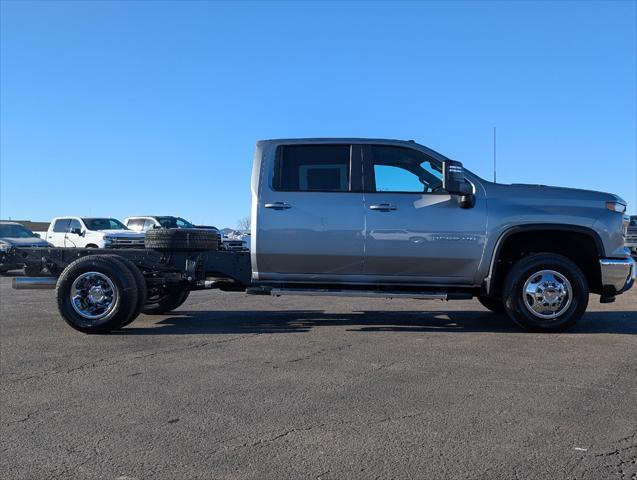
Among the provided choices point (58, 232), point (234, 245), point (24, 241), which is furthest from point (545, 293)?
point (58, 232)

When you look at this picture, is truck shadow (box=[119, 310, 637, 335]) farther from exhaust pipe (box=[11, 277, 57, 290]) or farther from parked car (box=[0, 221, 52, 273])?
parked car (box=[0, 221, 52, 273])

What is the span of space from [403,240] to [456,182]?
891 millimetres

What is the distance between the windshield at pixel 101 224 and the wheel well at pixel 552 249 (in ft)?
56.3

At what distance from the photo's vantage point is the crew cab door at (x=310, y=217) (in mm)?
6727

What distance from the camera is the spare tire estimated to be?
7359mm

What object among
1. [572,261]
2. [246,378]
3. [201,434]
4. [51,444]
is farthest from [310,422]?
[572,261]

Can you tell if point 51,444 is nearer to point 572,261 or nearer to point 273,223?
point 273,223

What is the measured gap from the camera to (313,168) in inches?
277

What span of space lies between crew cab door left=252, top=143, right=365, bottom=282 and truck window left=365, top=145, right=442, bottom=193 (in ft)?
0.60

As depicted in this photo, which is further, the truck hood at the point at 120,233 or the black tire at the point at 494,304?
the truck hood at the point at 120,233

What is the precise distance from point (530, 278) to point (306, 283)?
2606 millimetres

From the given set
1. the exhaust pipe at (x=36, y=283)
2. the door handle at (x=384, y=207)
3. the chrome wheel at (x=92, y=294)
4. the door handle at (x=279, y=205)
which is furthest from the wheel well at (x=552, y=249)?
the exhaust pipe at (x=36, y=283)

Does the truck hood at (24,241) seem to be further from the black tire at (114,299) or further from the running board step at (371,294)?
the running board step at (371,294)

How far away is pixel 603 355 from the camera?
18.4 feet
